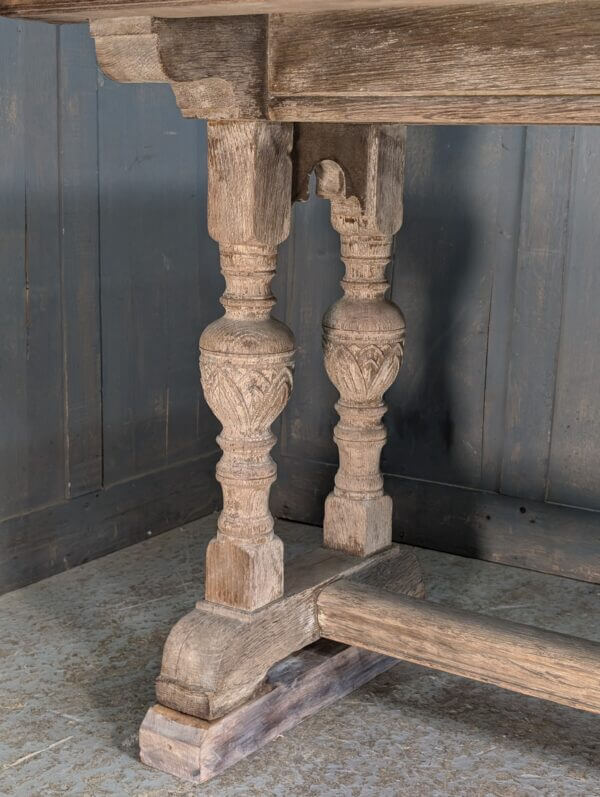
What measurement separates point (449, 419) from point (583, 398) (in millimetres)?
388

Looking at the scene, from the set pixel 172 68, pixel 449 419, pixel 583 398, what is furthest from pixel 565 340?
pixel 172 68

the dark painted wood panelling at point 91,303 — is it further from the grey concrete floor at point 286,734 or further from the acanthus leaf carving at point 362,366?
the acanthus leaf carving at point 362,366

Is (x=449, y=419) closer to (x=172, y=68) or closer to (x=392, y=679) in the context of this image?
(x=392, y=679)

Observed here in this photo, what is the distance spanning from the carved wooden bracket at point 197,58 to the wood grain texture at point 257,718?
1.08m

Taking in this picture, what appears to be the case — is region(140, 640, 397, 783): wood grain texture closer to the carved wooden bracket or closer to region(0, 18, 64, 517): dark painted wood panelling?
region(0, 18, 64, 517): dark painted wood panelling

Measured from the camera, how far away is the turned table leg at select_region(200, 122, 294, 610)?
205 centimetres

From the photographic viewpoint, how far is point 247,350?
2.09 metres

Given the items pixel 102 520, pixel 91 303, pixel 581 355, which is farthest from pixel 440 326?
pixel 102 520

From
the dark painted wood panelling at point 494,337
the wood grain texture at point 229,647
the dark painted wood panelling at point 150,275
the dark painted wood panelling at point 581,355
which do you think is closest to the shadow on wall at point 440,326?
the dark painted wood panelling at point 494,337

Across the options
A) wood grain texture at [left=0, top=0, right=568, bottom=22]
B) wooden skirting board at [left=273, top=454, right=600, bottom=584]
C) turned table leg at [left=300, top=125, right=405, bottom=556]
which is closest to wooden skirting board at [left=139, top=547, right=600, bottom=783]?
turned table leg at [left=300, top=125, right=405, bottom=556]

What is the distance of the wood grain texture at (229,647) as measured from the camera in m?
2.12

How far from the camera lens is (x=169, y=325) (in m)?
3.29

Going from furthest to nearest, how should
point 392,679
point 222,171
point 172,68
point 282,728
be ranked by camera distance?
point 392,679 < point 282,728 < point 222,171 < point 172,68

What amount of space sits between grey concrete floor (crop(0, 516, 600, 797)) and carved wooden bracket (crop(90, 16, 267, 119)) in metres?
1.18
